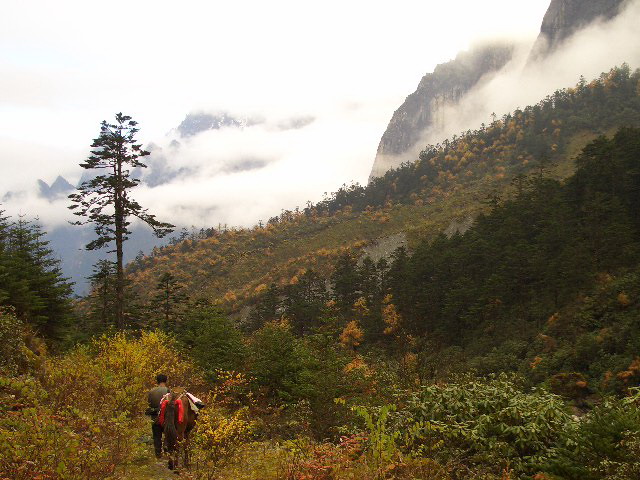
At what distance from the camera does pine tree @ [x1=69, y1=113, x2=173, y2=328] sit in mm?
21297

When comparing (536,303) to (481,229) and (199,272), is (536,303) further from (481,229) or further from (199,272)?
(199,272)

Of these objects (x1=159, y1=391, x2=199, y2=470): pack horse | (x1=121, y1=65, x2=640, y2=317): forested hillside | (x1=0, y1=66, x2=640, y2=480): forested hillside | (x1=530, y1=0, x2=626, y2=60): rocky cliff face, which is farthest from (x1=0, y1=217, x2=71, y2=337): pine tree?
(x1=530, y1=0, x2=626, y2=60): rocky cliff face

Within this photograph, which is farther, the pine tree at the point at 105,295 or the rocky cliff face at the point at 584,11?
the rocky cliff face at the point at 584,11

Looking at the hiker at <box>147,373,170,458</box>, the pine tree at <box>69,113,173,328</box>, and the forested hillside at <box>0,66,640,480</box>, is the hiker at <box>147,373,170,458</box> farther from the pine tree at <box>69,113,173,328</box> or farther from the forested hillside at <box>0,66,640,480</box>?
the pine tree at <box>69,113,173,328</box>

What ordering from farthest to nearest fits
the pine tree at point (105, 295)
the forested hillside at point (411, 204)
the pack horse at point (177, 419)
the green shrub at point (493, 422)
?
the forested hillside at point (411, 204)
the pine tree at point (105, 295)
the pack horse at point (177, 419)
the green shrub at point (493, 422)

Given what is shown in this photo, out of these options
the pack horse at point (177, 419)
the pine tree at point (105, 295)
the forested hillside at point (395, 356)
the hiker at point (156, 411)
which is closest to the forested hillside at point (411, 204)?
the forested hillside at point (395, 356)

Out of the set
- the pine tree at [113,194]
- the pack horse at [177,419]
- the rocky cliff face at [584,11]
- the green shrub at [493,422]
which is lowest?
the green shrub at [493,422]

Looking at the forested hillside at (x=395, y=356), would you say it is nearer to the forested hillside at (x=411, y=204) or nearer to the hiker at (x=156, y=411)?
the hiker at (x=156, y=411)

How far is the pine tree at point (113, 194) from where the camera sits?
21297 mm

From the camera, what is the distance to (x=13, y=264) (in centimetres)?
1989

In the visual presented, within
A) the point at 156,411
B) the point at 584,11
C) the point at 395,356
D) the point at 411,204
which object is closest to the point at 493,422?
the point at 156,411

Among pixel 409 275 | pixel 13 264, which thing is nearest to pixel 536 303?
pixel 409 275

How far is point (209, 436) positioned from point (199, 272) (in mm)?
97050

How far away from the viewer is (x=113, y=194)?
21953 millimetres
